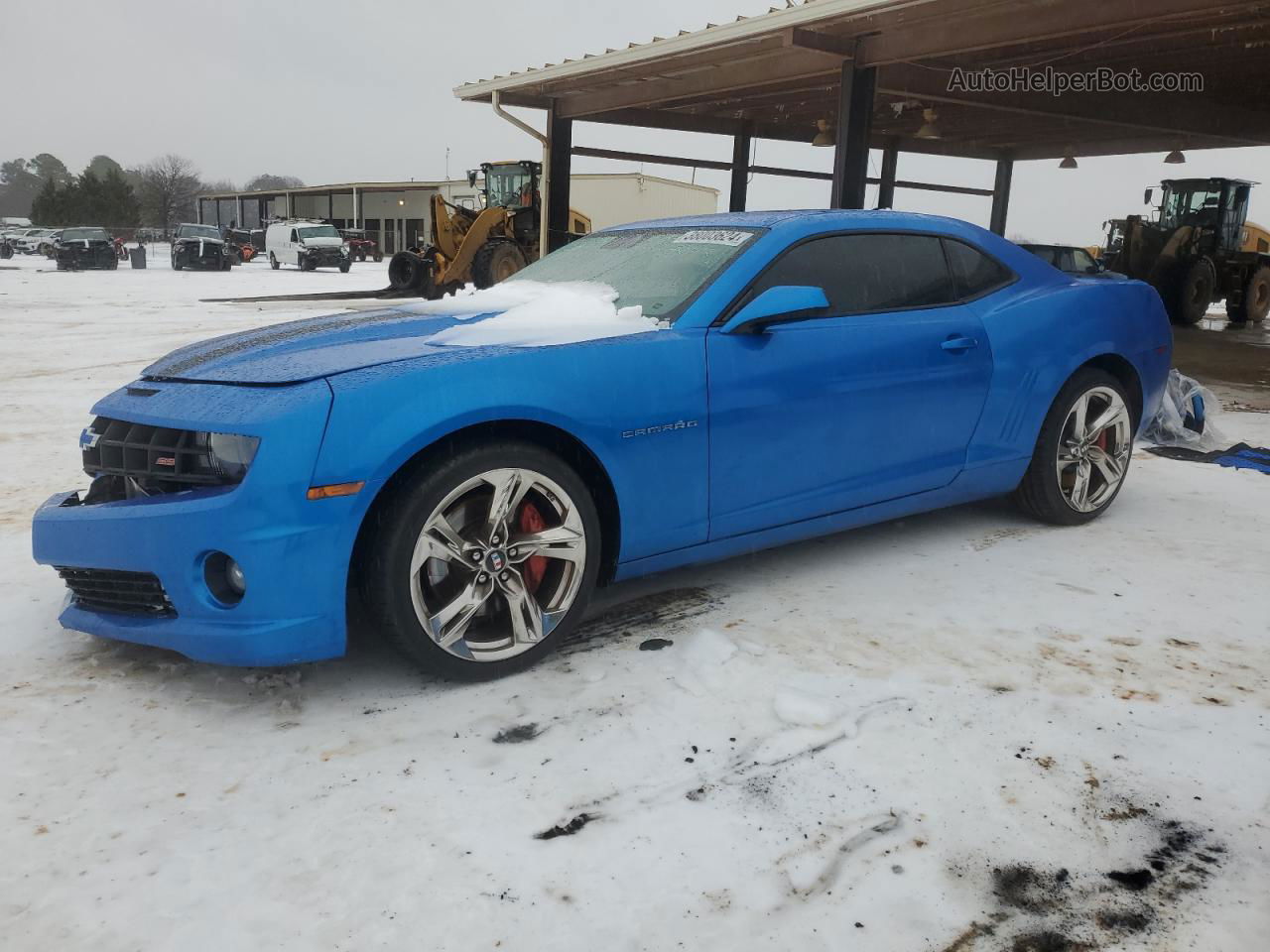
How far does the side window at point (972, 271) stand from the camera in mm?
3830

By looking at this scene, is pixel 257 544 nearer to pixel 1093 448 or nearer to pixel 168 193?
pixel 1093 448

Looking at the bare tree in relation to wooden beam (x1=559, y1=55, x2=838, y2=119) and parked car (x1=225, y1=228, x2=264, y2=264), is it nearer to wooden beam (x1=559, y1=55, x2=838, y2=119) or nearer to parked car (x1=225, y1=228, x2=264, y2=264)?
parked car (x1=225, y1=228, x2=264, y2=264)

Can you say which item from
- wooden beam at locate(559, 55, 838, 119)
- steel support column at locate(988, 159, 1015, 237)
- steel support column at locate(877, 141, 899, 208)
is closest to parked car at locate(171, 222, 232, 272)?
wooden beam at locate(559, 55, 838, 119)

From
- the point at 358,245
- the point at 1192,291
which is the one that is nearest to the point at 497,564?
the point at 1192,291

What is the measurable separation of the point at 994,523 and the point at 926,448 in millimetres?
940

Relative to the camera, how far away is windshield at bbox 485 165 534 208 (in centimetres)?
1914

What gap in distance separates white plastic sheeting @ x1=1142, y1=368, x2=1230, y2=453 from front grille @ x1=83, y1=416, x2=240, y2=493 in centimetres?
563

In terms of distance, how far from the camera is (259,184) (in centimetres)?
9862

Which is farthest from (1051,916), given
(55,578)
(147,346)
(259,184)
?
(259,184)

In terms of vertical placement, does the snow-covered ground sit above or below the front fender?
below

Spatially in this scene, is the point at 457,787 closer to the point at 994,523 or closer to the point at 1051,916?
the point at 1051,916

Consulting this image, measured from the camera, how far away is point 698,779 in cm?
224

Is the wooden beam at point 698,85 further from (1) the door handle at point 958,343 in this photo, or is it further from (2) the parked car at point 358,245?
(2) the parked car at point 358,245

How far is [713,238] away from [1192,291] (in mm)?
15891
